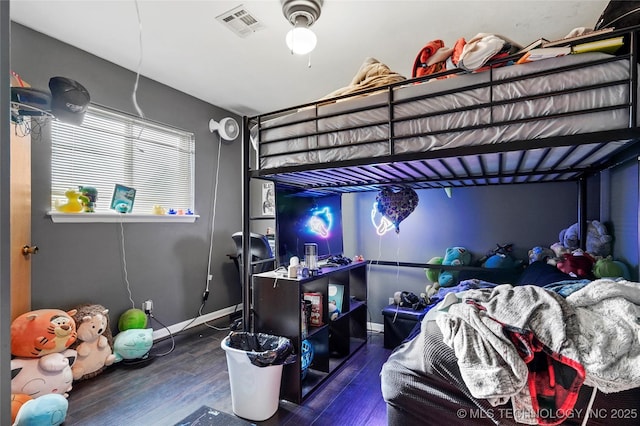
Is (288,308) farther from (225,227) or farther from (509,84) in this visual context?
(225,227)

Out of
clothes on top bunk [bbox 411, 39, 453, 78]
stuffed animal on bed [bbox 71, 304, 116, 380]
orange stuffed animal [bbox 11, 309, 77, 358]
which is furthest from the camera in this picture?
stuffed animal on bed [bbox 71, 304, 116, 380]

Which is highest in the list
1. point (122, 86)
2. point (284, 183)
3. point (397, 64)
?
point (397, 64)

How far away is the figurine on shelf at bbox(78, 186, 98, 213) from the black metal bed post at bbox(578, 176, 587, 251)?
12.8ft

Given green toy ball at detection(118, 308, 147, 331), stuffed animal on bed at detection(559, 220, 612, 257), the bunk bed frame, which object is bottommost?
green toy ball at detection(118, 308, 147, 331)

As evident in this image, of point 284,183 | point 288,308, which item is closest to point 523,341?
point 288,308

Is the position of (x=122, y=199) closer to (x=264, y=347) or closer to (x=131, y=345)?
(x=131, y=345)

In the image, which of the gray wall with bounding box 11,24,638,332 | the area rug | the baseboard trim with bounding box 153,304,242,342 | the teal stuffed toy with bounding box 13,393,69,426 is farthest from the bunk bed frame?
the baseboard trim with bounding box 153,304,242,342

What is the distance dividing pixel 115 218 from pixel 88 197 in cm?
28

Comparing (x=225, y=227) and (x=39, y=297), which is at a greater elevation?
(x=225, y=227)

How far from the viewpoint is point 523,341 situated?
1002mm

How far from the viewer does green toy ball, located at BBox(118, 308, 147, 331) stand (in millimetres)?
2650

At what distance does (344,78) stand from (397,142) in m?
1.70

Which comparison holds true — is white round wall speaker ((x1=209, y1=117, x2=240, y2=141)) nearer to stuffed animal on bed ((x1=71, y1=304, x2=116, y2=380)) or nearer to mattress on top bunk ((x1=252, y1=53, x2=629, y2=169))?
mattress on top bunk ((x1=252, y1=53, x2=629, y2=169))

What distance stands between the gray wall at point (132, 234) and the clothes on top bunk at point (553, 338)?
2.80m
